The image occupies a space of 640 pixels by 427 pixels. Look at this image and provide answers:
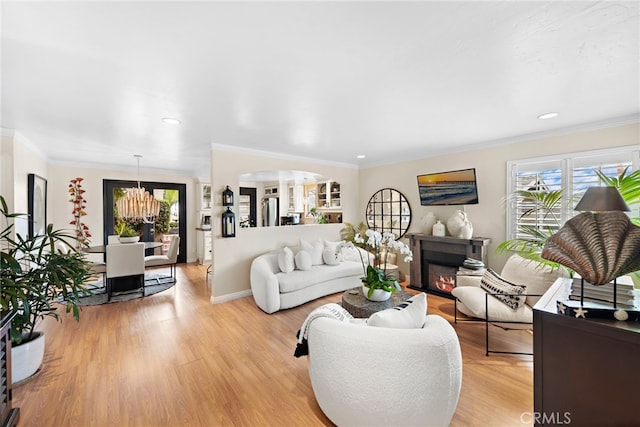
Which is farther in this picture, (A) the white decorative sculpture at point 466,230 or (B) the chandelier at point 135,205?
(B) the chandelier at point 135,205

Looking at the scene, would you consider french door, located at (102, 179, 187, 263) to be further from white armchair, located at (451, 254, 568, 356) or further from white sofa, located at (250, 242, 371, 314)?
white armchair, located at (451, 254, 568, 356)

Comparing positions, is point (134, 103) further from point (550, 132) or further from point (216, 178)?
point (550, 132)

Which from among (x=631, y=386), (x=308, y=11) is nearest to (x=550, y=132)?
(x=631, y=386)

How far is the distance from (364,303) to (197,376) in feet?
5.29

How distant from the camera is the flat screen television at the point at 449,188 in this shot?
4.05 meters

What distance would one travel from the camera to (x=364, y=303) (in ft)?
8.73

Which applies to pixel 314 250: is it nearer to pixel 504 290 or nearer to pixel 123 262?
pixel 504 290

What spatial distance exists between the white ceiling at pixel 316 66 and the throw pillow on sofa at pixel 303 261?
6.12 feet

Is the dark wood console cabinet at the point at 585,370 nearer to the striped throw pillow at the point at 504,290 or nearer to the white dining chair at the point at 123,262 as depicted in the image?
the striped throw pillow at the point at 504,290

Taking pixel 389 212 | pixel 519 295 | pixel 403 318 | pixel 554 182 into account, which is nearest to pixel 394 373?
pixel 403 318

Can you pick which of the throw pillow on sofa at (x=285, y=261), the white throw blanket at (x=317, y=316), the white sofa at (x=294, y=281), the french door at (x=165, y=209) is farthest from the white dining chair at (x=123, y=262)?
the white throw blanket at (x=317, y=316)

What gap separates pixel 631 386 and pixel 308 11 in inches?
86.6

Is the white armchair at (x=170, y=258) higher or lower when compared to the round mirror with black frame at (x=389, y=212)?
lower

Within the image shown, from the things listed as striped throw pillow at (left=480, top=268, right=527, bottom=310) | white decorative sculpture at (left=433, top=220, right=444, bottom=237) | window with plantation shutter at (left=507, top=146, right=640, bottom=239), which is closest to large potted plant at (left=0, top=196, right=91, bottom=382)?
striped throw pillow at (left=480, top=268, right=527, bottom=310)
